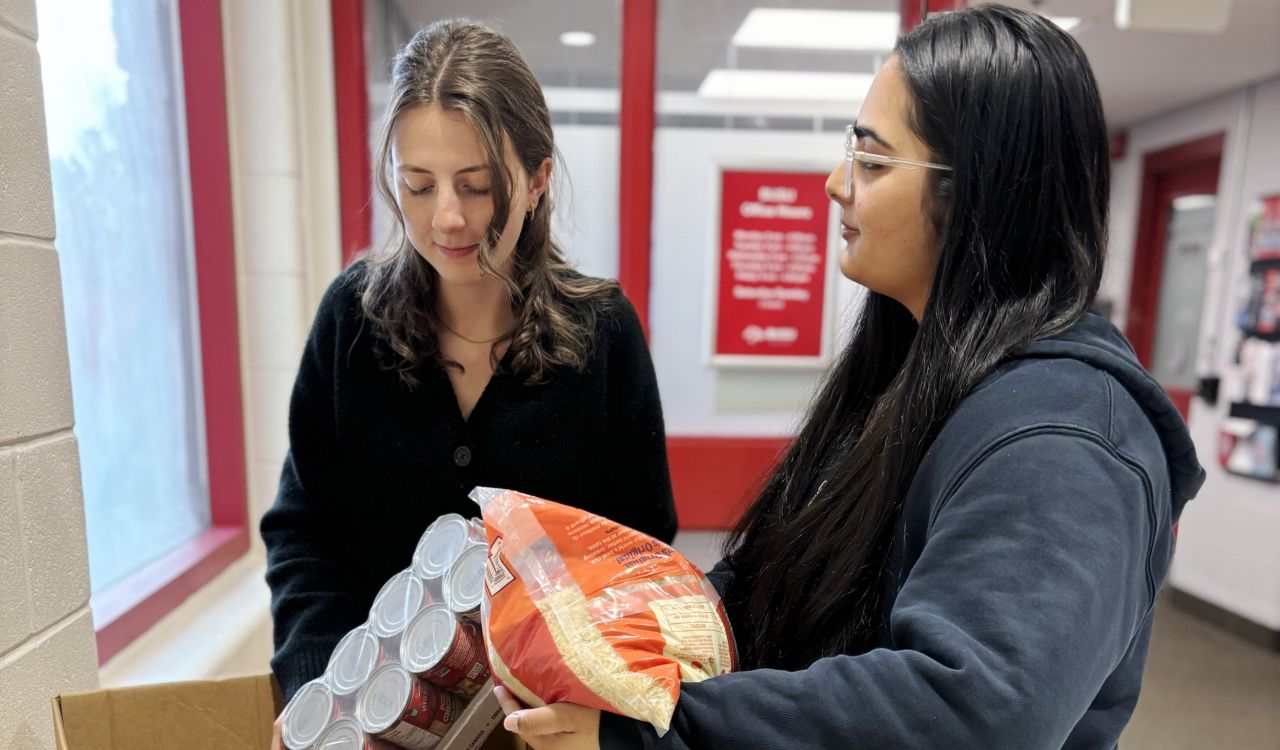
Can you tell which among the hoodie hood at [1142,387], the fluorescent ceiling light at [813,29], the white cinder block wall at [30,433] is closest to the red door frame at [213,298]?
the white cinder block wall at [30,433]

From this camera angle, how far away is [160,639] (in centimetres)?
152

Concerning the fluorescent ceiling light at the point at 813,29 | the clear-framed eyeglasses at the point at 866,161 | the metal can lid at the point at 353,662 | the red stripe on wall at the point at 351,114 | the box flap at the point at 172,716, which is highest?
the fluorescent ceiling light at the point at 813,29

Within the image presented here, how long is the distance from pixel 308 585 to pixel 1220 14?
257cm

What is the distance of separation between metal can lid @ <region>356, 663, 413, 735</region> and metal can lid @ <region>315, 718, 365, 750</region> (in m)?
0.02

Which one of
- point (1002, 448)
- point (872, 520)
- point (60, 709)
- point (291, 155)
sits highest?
point (291, 155)

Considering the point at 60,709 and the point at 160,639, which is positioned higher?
the point at 60,709

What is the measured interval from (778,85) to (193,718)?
213cm

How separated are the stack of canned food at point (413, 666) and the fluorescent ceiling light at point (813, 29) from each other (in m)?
1.94

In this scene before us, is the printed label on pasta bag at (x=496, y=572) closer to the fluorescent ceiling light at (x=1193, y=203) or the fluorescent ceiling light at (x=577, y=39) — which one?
the fluorescent ceiling light at (x=577, y=39)

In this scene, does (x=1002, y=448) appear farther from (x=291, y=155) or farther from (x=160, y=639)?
(x=291, y=155)

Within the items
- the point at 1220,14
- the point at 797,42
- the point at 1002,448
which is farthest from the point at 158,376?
the point at 1220,14

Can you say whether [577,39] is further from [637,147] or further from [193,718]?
[193,718]

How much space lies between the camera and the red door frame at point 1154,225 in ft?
13.5

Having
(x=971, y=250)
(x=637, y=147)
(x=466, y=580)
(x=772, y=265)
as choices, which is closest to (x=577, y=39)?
(x=637, y=147)
